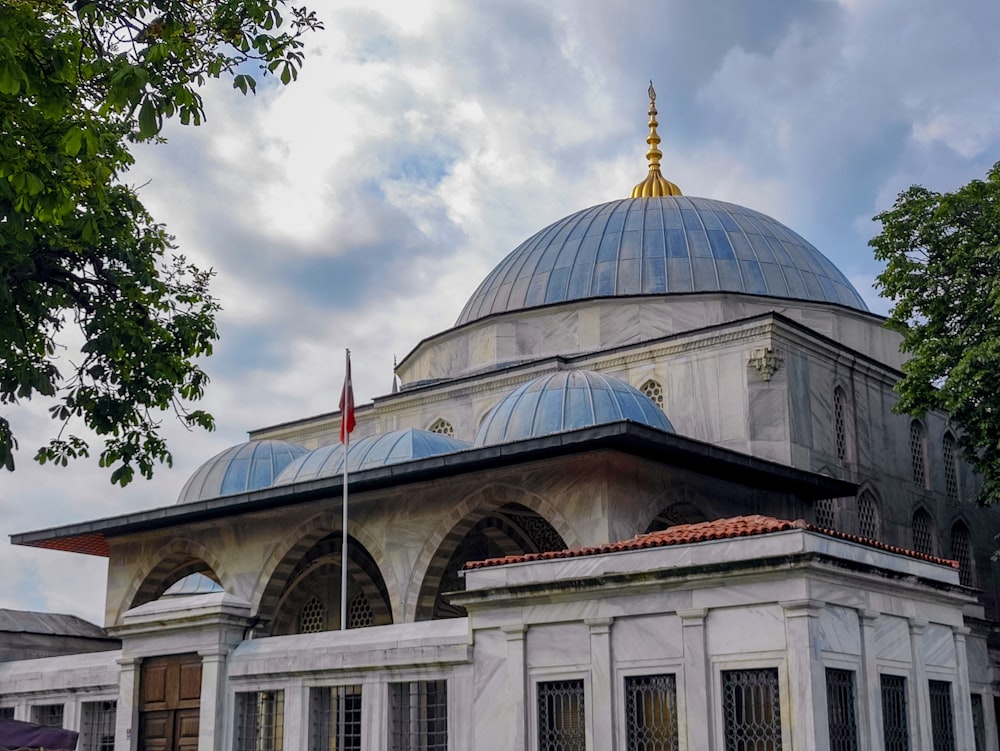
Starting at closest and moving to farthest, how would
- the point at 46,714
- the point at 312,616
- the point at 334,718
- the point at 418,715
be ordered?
the point at 418,715 → the point at 334,718 → the point at 46,714 → the point at 312,616

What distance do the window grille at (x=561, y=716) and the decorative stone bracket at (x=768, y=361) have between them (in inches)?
370

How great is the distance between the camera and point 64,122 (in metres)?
10.1

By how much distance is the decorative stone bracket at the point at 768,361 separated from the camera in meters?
20.2

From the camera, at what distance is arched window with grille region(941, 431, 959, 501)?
24266 mm

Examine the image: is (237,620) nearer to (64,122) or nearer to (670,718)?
(670,718)

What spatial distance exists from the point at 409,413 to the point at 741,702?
14895 mm

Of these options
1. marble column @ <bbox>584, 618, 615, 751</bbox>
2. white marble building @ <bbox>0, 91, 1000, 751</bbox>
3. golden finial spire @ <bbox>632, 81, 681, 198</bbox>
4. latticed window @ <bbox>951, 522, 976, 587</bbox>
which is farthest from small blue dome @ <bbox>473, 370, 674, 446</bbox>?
golden finial spire @ <bbox>632, 81, 681, 198</bbox>

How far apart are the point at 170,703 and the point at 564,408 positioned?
21.9 feet

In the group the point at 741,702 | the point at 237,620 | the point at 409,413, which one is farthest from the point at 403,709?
the point at 409,413

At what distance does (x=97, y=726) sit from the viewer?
16.3 m

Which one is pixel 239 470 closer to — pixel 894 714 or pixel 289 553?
pixel 289 553

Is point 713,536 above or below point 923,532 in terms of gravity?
below

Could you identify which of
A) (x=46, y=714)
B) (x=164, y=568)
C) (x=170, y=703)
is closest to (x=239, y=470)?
(x=164, y=568)

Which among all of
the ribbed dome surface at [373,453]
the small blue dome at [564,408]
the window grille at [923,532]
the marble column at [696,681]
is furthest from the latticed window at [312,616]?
the marble column at [696,681]
